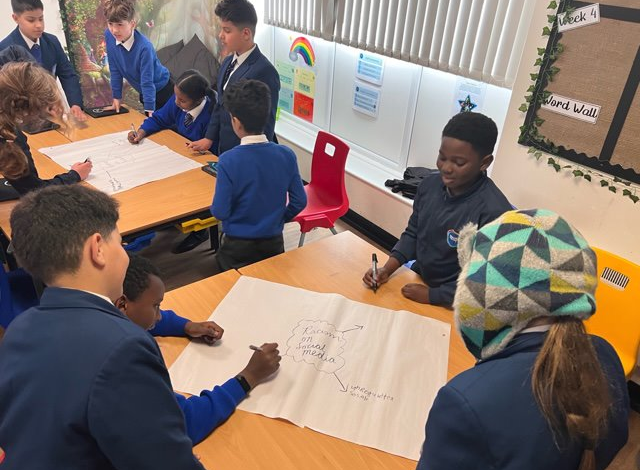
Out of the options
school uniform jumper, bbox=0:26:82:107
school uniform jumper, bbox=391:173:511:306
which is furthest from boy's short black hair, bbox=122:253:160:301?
school uniform jumper, bbox=0:26:82:107

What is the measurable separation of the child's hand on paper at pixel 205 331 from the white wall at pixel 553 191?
1.82 m

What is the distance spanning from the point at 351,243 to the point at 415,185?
1.34 meters

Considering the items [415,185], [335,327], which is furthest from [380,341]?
[415,185]

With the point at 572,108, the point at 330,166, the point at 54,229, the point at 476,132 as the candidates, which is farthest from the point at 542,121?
the point at 54,229

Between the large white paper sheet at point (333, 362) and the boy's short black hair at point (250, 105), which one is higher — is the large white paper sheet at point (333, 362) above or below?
below

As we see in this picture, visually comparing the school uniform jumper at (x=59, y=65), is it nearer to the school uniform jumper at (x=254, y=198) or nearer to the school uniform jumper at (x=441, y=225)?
the school uniform jumper at (x=254, y=198)

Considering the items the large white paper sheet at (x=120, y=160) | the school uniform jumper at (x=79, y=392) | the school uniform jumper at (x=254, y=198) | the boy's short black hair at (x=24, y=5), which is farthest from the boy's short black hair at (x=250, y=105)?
the boy's short black hair at (x=24, y=5)

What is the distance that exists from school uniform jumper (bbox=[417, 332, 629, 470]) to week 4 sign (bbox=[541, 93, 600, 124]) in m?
1.69

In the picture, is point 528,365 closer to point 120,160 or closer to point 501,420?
point 501,420

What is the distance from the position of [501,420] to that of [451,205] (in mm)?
1154

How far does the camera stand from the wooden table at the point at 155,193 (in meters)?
2.01

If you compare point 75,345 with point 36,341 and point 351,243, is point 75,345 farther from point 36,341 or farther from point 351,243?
point 351,243

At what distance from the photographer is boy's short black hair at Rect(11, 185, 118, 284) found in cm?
80

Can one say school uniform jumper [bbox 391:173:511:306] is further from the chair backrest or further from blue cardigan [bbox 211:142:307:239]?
the chair backrest
